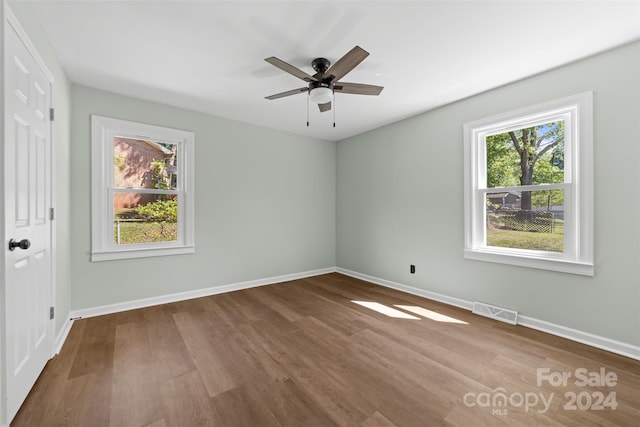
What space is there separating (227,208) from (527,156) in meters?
3.82

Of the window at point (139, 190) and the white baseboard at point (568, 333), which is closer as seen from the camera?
the white baseboard at point (568, 333)

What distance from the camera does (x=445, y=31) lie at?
6.64ft

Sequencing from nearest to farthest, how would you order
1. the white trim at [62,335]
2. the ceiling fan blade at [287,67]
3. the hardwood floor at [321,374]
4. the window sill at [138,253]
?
the hardwood floor at [321,374]
the ceiling fan blade at [287,67]
the white trim at [62,335]
the window sill at [138,253]

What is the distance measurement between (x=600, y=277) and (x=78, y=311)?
518 centimetres

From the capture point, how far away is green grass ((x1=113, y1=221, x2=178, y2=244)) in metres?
3.22

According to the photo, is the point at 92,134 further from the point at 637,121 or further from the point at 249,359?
the point at 637,121

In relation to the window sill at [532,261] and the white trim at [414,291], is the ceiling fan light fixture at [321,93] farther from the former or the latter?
the white trim at [414,291]

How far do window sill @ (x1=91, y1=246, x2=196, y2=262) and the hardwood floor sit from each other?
660mm

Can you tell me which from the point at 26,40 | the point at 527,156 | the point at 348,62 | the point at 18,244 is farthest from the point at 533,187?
the point at 26,40

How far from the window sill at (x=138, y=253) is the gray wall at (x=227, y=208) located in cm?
7

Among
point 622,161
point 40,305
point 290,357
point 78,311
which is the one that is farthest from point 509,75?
point 78,311

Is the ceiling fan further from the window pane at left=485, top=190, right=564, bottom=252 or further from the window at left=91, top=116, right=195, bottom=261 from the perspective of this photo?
the window at left=91, top=116, right=195, bottom=261

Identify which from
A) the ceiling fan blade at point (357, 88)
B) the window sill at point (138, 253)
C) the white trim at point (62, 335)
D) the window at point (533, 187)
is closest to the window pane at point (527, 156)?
the window at point (533, 187)

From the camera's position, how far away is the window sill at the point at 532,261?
2368 mm
